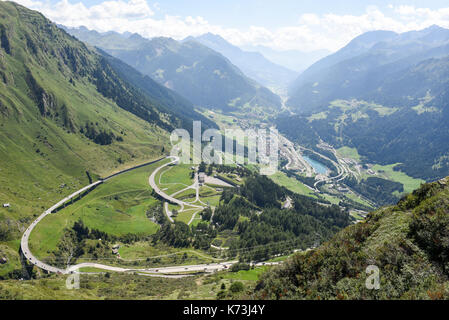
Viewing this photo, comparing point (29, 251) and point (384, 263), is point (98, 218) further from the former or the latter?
point (384, 263)

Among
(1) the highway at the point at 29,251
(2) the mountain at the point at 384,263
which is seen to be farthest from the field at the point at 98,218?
(2) the mountain at the point at 384,263

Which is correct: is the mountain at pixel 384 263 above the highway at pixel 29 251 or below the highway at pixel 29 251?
above

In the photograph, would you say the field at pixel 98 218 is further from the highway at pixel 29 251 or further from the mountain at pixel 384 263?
the mountain at pixel 384 263

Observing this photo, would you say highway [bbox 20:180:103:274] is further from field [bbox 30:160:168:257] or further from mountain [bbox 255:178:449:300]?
mountain [bbox 255:178:449:300]

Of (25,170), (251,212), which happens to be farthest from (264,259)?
(25,170)

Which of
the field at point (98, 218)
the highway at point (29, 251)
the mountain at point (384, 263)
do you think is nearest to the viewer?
the mountain at point (384, 263)

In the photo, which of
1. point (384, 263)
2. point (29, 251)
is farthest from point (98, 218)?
point (384, 263)
